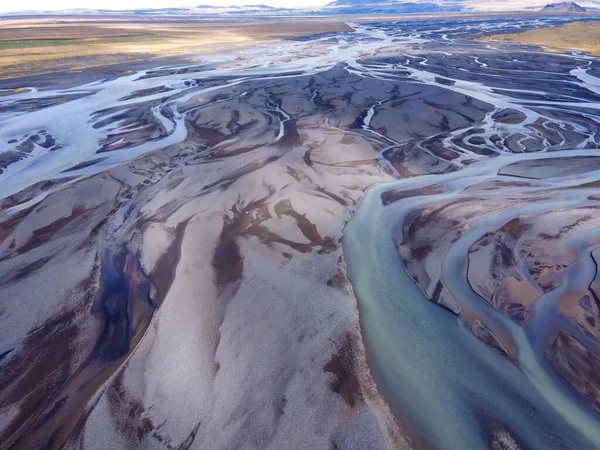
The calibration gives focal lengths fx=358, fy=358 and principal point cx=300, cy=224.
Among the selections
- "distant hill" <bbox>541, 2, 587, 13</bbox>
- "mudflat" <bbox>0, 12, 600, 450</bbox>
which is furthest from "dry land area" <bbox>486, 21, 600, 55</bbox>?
"distant hill" <bbox>541, 2, 587, 13</bbox>

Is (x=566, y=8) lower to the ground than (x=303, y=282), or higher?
lower

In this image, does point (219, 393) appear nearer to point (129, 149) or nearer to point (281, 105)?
point (129, 149)

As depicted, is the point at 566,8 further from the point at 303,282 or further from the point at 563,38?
the point at 303,282

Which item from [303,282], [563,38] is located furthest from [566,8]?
[303,282]

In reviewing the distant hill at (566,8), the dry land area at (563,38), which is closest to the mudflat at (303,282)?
the dry land area at (563,38)

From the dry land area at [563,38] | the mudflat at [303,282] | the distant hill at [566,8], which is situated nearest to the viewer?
the mudflat at [303,282]

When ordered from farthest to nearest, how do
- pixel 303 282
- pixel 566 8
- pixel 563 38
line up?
pixel 566 8, pixel 563 38, pixel 303 282

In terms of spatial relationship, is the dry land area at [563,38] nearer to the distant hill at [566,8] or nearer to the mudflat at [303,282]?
the mudflat at [303,282]

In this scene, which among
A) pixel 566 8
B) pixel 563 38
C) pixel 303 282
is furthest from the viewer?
pixel 566 8

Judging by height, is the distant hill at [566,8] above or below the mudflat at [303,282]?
below
